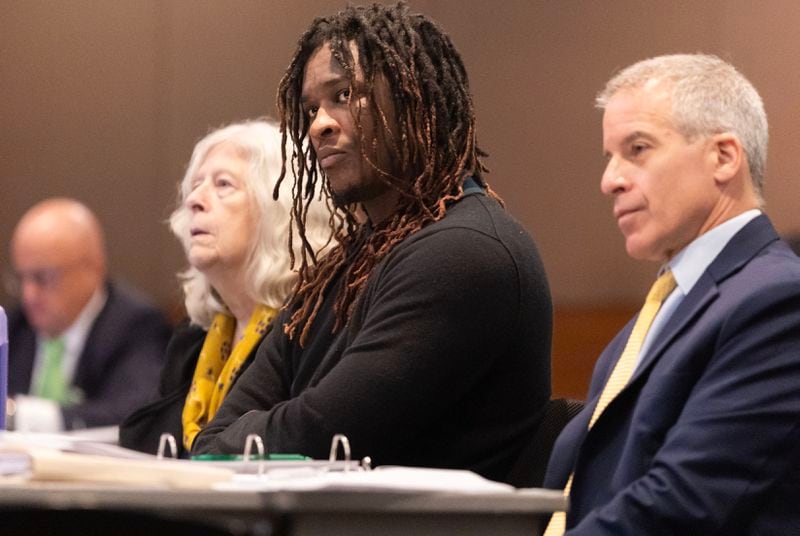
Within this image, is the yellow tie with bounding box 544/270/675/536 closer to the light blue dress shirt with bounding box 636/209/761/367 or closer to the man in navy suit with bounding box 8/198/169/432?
the light blue dress shirt with bounding box 636/209/761/367

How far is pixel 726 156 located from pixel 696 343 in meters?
0.32

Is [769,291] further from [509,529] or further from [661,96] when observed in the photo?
[509,529]

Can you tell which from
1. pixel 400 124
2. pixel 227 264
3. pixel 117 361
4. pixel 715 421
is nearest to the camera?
pixel 715 421

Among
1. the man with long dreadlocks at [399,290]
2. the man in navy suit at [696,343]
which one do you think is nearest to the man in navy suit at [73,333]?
the man with long dreadlocks at [399,290]

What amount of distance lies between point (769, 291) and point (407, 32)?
0.96m

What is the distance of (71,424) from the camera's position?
13.0 ft

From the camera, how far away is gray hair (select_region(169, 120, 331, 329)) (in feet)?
10.2

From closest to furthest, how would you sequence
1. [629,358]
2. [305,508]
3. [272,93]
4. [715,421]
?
[305,508] → [715,421] → [629,358] → [272,93]

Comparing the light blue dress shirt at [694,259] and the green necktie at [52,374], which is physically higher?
the light blue dress shirt at [694,259]

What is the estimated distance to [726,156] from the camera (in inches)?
76.5

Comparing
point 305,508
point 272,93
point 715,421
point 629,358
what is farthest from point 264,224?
point 272,93

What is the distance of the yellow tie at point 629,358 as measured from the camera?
1.95 meters

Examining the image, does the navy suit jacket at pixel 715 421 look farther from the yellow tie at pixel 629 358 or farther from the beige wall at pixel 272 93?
the beige wall at pixel 272 93

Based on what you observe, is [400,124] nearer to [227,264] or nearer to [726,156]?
[726,156]
